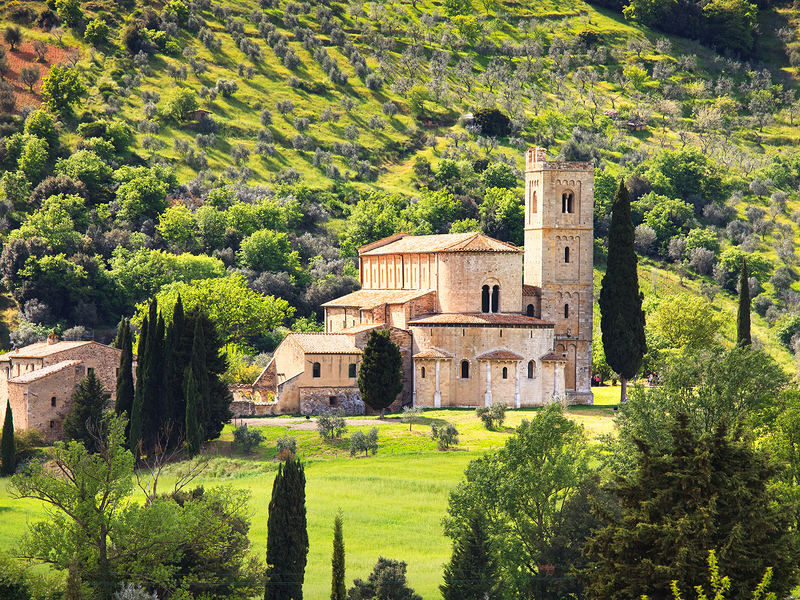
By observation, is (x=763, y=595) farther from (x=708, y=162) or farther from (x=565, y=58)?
(x=565, y=58)

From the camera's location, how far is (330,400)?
5878 cm

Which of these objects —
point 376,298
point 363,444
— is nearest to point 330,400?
point 363,444

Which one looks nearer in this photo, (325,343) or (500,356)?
(500,356)

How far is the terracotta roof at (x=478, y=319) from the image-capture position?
2334 inches

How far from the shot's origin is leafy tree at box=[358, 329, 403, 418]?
183 ft

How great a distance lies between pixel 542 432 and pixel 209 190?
77.2 metres

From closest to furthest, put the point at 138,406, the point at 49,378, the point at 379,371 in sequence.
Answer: the point at 138,406
the point at 49,378
the point at 379,371

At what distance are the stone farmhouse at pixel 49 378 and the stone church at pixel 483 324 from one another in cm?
971

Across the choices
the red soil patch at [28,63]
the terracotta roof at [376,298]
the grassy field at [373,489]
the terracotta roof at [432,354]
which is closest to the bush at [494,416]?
the grassy field at [373,489]

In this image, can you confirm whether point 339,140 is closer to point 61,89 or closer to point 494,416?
point 61,89

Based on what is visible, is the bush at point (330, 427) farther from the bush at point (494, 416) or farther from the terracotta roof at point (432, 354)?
the terracotta roof at point (432, 354)

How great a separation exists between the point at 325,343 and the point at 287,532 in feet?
89.7

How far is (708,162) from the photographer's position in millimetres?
124750

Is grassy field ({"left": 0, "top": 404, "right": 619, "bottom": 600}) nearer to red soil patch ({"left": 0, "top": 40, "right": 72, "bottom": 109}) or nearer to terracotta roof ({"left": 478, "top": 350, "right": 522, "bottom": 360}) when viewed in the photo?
terracotta roof ({"left": 478, "top": 350, "right": 522, "bottom": 360})
